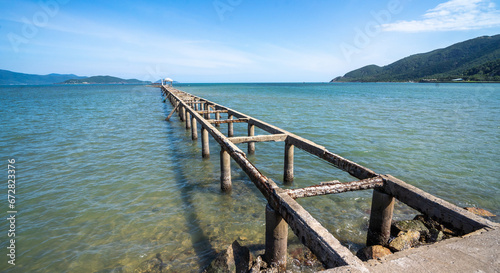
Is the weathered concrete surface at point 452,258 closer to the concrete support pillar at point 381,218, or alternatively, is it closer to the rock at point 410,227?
the concrete support pillar at point 381,218

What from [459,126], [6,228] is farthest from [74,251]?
[459,126]

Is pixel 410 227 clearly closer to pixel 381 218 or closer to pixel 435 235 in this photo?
pixel 435 235

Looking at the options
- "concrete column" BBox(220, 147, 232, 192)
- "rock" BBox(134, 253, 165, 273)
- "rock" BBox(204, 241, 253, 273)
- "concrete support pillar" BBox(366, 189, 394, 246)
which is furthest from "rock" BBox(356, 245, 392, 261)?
"concrete column" BBox(220, 147, 232, 192)

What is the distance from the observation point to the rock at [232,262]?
3.88m

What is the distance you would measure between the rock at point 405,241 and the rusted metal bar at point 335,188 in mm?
1173

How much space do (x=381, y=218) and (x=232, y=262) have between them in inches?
113

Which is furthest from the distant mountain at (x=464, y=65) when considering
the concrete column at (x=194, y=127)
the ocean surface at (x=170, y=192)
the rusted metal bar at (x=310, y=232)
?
the rusted metal bar at (x=310, y=232)

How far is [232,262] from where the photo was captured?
3924mm

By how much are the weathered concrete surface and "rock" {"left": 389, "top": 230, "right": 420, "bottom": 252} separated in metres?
1.62

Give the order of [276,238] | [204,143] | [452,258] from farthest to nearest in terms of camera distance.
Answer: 1. [204,143]
2. [276,238]
3. [452,258]

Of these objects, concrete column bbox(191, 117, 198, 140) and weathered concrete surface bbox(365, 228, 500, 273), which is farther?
concrete column bbox(191, 117, 198, 140)

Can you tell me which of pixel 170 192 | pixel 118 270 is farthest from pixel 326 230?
pixel 170 192

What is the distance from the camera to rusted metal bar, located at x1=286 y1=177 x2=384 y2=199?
3.70m

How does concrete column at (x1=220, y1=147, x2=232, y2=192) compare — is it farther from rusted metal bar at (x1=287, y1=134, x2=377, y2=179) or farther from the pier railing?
rusted metal bar at (x1=287, y1=134, x2=377, y2=179)
